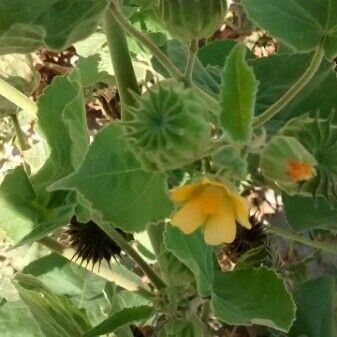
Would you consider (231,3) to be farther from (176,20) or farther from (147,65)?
(176,20)

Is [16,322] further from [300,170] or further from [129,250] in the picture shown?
[300,170]

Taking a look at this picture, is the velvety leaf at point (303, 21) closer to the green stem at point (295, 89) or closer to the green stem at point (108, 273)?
the green stem at point (295, 89)

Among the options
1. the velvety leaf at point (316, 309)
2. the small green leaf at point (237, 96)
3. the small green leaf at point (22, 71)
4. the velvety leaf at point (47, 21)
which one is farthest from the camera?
the small green leaf at point (22, 71)

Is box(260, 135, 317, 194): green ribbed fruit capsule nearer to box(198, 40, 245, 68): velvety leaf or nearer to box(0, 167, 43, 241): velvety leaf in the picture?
box(0, 167, 43, 241): velvety leaf

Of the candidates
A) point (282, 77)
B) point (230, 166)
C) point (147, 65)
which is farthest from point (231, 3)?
point (230, 166)

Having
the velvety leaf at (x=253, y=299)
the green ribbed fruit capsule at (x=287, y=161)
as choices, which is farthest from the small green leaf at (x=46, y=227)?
the green ribbed fruit capsule at (x=287, y=161)
